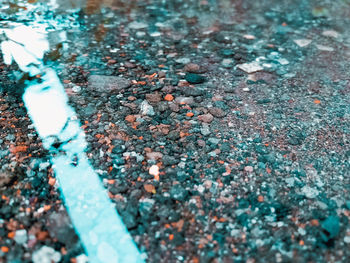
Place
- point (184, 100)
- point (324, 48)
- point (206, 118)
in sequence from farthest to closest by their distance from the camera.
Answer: point (324, 48)
point (184, 100)
point (206, 118)

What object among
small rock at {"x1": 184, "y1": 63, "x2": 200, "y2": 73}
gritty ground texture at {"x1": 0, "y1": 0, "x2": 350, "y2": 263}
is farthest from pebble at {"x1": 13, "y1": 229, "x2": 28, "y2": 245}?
small rock at {"x1": 184, "y1": 63, "x2": 200, "y2": 73}

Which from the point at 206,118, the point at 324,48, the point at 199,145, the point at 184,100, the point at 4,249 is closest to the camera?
the point at 4,249

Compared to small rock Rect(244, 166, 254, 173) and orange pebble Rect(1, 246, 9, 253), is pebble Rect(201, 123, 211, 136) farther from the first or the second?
orange pebble Rect(1, 246, 9, 253)

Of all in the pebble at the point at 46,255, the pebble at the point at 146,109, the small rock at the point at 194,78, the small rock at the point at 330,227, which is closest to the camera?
the pebble at the point at 46,255

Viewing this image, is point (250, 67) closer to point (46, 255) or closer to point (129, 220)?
point (129, 220)

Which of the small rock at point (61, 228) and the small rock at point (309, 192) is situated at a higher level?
the small rock at point (61, 228)

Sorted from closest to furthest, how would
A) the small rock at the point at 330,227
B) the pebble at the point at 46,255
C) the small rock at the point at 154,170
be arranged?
the pebble at the point at 46,255
the small rock at the point at 330,227
the small rock at the point at 154,170

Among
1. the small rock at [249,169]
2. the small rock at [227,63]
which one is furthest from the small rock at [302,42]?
the small rock at [249,169]

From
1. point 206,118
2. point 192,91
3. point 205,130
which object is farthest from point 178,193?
point 192,91

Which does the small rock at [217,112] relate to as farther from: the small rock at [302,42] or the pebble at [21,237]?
the small rock at [302,42]
